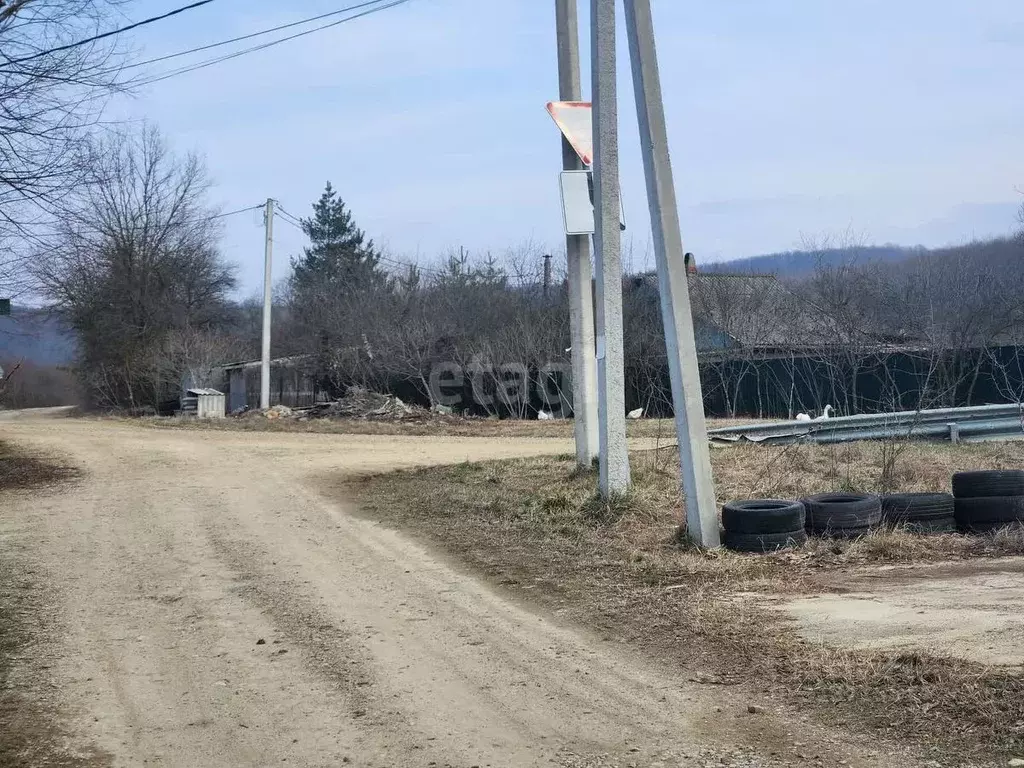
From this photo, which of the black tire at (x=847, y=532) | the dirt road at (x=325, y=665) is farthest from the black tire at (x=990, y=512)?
the dirt road at (x=325, y=665)

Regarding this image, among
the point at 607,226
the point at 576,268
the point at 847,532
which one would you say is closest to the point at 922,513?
the point at 847,532

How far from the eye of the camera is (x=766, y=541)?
849cm

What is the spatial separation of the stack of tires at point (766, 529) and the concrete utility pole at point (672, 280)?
7.2 inches

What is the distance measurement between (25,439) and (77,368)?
28166mm

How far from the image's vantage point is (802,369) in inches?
1110

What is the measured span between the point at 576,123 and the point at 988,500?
6.12 m

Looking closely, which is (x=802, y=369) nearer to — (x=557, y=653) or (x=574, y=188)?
(x=574, y=188)

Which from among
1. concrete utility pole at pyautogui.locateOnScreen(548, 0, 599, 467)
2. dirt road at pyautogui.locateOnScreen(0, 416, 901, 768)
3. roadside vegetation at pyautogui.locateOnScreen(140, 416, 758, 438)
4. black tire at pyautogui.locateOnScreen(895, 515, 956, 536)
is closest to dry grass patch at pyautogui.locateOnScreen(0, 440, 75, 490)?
dirt road at pyautogui.locateOnScreen(0, 416, 901, 768)

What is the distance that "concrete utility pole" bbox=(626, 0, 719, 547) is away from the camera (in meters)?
8.64

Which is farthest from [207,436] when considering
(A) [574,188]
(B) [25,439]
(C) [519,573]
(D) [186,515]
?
(C) [519,573]

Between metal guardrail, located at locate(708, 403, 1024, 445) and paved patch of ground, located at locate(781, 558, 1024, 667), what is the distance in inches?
310

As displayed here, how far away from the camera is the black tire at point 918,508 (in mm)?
8969

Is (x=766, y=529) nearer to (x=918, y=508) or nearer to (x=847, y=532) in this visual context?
(x=847, y=532)

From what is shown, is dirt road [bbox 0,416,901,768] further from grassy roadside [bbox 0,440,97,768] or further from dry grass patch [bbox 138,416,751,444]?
dry grass patch [bbox 138,416,751,444]
